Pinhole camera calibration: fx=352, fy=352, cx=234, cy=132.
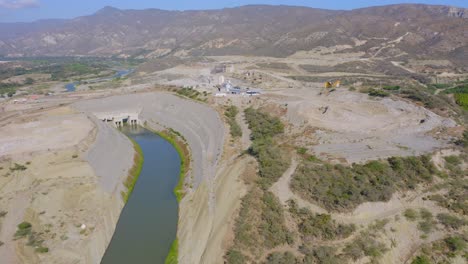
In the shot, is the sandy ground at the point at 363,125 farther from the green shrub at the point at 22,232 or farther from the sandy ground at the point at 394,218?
the green shrub at the point at 22,232

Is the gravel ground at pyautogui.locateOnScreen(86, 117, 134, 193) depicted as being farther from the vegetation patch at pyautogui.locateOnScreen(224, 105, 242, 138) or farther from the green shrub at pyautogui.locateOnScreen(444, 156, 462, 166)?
the green shrub at pyautogui.locateOnScreen(444, 156, 462, 166)

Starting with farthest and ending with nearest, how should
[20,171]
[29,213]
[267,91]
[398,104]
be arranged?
[267,91] < [398,104] < [20,171] < [29,213]

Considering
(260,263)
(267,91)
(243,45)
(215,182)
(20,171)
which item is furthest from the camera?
(243,45)

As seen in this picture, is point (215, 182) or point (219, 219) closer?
point (219, 219)

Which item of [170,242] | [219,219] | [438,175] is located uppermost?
[438,175]

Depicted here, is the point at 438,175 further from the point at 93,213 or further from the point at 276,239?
the point at 93,213

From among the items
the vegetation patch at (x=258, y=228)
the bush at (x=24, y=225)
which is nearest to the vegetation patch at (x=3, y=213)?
the bush at (x=24, y=225)

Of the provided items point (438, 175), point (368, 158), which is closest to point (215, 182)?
point (368, 158)

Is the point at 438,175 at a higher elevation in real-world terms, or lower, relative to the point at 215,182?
higher
